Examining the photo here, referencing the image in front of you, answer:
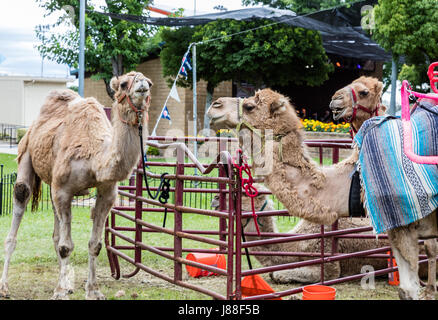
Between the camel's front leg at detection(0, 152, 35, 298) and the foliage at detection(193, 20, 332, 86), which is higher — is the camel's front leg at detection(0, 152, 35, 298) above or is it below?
below

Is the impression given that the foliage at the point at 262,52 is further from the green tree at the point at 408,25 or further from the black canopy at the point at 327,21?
the green tree at the point at 408,25

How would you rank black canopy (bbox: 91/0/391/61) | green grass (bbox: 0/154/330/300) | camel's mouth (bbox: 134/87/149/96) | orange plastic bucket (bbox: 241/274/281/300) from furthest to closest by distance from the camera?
black canopy (bbox: 91/0/391/61) < green grass (bbox: 0/154/330/300) < orange plastic bucket (bbox: 241/274/281/300) < camel's mouth (bbox: 134/87/149/96)

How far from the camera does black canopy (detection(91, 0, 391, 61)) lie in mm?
15359

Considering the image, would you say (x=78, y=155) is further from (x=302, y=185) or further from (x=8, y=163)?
(x=8, y=163)

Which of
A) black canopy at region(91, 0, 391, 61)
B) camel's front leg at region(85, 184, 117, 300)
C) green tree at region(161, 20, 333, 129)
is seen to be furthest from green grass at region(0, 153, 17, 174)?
camel's front leg at region(85, 184, 117, 300)

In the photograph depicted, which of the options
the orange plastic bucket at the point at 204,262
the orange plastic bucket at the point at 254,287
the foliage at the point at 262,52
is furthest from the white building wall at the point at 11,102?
the orange plastic bucket at the point at 254,287

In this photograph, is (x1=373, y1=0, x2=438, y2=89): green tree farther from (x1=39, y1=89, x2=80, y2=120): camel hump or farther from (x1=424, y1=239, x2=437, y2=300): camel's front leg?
(x1=39, y1=89, x2=80, y2=120): camel hump

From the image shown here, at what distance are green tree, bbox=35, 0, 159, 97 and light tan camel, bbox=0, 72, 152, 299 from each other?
18.3 meters

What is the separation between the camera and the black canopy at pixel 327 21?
605 inches

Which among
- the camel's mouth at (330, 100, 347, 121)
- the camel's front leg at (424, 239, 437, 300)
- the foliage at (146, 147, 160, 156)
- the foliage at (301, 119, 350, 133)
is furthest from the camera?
the foliage at (146, 147, 160, 156)

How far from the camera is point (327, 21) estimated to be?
1602 centimetres

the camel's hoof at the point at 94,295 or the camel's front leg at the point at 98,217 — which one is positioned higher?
the camel's front leg at the point at 98,217

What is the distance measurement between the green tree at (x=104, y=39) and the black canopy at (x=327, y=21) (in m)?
7.72

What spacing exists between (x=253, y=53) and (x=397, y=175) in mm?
17789
